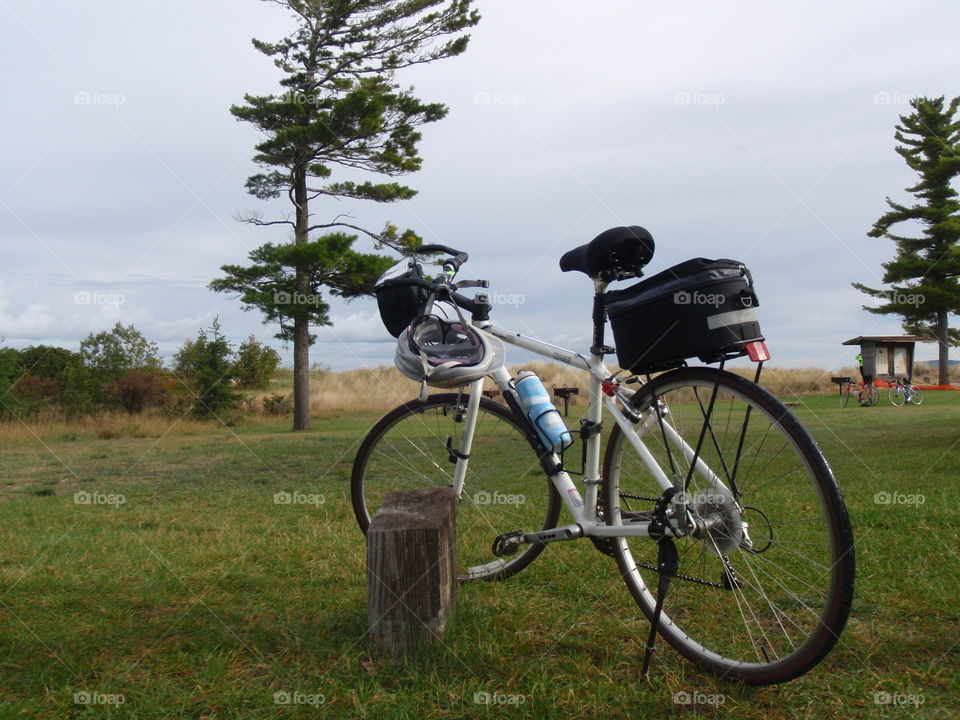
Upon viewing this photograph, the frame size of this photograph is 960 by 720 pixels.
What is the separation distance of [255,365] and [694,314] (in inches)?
769

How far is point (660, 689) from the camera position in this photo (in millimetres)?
2238

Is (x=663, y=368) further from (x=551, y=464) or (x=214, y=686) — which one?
(x=214, y=686)

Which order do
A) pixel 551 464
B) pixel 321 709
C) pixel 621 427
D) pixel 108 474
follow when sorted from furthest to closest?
1. pixel 108 474
2. pixel 551 464
3. pixel 621 427
4. pixel 321 709

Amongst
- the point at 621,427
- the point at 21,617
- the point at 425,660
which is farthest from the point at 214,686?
the point at 621,427

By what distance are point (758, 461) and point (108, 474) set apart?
7.86 meters
